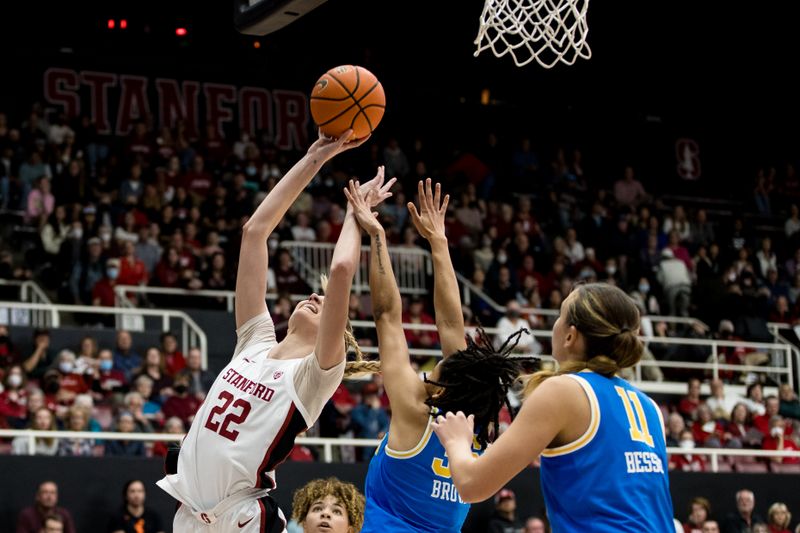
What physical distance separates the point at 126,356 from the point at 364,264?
500 cm

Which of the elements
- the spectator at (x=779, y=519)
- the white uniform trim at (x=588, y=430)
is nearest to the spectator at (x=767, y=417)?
the spectator at (x=779, y=519)

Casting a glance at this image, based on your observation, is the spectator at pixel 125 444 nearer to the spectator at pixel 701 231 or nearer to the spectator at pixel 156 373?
the spectator at pixel 156 373

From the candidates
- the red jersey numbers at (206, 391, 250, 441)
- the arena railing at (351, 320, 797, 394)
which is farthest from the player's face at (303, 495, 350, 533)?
the arena railing at (351, 320, 797, 394)

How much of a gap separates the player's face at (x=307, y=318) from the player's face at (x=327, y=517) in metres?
1.07

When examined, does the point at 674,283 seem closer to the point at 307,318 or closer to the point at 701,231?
the point at 701,231

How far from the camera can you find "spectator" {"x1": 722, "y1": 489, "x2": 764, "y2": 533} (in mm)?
13922

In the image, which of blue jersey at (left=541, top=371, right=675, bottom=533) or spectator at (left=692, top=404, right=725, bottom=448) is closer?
blue jersey at (left=541, top=371, right=675, bottom=533)

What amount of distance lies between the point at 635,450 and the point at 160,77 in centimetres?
1866

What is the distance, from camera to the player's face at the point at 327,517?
6141 millimetres

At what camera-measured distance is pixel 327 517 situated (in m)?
6.14

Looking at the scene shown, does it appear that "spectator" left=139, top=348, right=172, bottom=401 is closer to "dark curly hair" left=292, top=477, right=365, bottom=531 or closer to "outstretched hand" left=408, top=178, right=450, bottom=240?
"dark curly hair" left=292, top=477, right=365, bottom=531

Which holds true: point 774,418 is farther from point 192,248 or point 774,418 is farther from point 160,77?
point 160,77

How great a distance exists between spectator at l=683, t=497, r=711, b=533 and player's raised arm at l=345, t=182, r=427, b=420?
29.6ft

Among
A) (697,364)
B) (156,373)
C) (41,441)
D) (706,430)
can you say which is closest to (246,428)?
(41,441)
